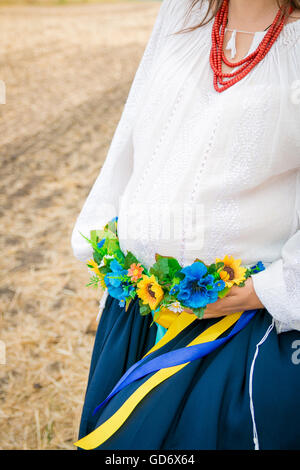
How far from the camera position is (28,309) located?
2.54m

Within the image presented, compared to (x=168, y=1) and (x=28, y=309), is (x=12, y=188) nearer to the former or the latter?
(x=28, y=309)

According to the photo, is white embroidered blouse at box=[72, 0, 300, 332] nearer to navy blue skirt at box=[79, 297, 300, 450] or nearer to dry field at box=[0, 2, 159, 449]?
navy blue skirt at box=[79, 297, 300, 450]

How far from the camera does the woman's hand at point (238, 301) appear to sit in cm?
98

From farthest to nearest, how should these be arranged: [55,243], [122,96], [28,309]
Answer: [122,96]
[55,243]
[28,309]

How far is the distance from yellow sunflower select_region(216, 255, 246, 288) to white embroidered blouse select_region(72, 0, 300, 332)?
0.03m

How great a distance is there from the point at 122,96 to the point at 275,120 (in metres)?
5.03

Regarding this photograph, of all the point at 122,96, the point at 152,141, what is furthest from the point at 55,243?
the point at 122,96

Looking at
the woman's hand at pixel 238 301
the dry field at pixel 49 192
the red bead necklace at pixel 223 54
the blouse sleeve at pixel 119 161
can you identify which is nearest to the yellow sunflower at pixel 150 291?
the woman's hand at pixel 238 301

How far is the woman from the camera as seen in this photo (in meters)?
0.92

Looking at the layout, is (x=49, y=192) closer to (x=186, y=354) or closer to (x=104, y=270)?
(x=104, y=270)

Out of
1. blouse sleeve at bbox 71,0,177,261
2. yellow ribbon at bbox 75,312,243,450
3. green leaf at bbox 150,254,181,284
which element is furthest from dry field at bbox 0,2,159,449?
green leaf at bbox 150,254,181,284

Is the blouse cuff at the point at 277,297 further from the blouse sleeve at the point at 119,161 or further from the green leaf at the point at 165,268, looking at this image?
the blouse sleeve at the point at 119,161

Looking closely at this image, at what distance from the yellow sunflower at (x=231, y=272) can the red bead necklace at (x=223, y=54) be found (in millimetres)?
367

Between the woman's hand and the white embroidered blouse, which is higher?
the white embroidered blouse
